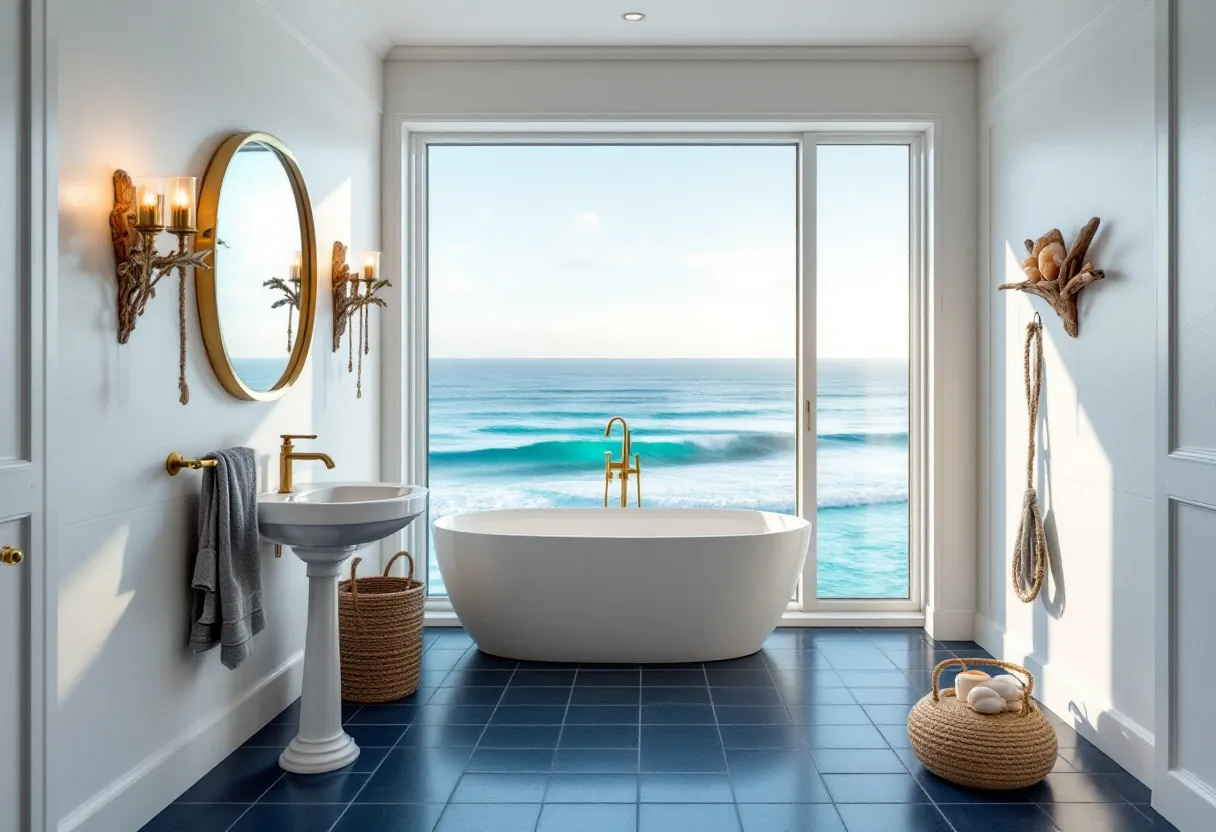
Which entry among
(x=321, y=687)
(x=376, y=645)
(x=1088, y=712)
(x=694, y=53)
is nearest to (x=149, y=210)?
(x=321, y=687)

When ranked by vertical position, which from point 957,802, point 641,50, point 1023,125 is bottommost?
point 957,802

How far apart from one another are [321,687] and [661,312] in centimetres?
296

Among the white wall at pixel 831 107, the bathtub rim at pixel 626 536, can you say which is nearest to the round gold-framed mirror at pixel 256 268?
the bathtub rim at pixel 626 536

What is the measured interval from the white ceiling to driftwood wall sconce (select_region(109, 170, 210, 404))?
6.13 ft

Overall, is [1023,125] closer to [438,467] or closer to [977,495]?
[977,495]

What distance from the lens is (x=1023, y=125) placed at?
153 inches

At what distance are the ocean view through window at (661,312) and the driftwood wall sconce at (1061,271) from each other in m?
1.26

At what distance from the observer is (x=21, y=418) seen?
1.97 m

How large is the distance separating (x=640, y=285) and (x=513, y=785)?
3078 mm

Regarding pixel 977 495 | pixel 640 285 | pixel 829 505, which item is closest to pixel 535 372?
pixel 640 285

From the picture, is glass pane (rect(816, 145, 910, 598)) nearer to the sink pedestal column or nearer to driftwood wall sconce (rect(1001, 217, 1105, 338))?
driftwood wall sconce (rect(1001, 217, 1105, 338))

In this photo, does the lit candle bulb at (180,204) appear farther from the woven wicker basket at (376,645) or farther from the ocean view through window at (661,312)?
the ocean view through window at (661,312)

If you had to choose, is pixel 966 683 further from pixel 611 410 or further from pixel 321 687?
pixel 611 410

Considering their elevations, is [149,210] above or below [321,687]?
above
